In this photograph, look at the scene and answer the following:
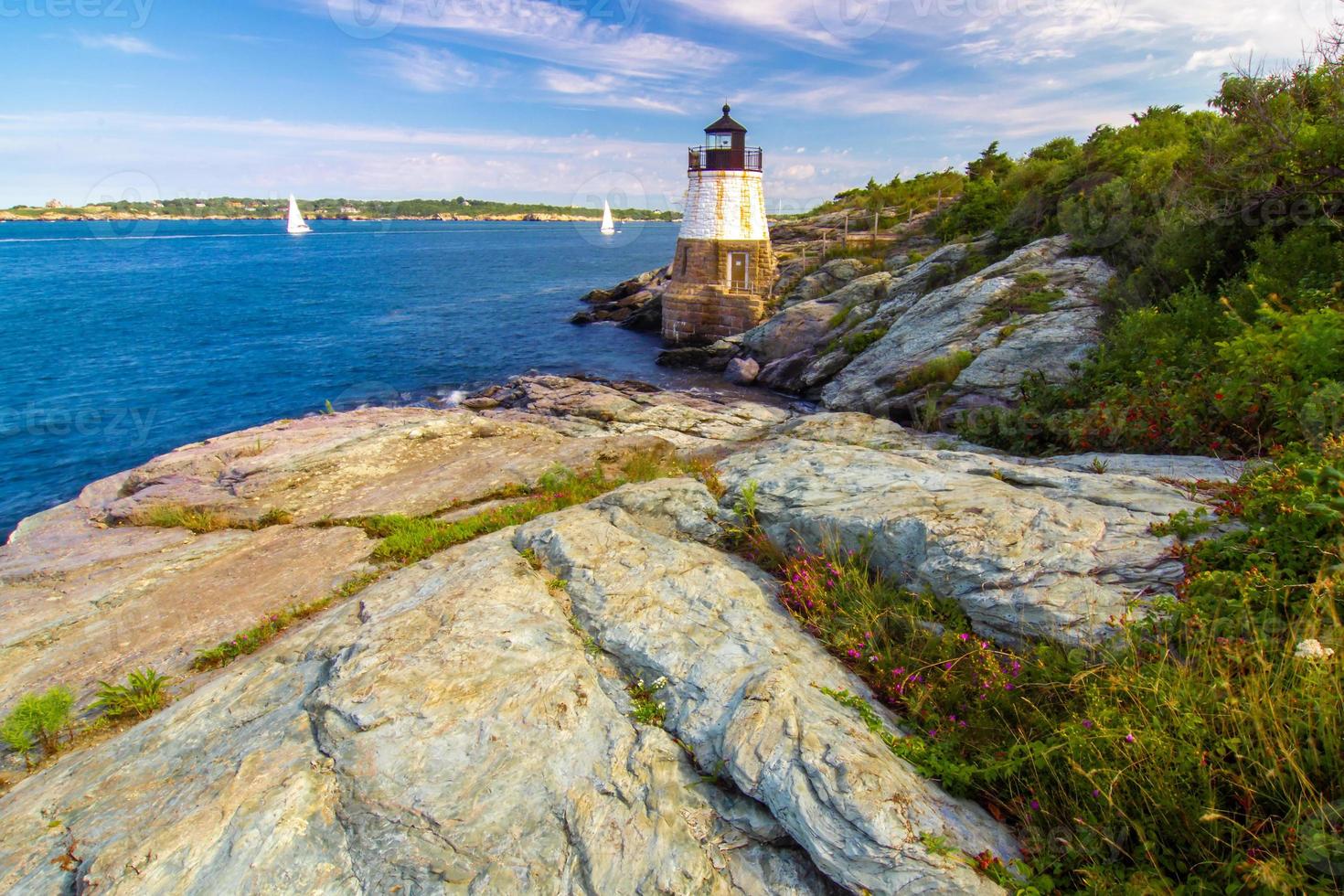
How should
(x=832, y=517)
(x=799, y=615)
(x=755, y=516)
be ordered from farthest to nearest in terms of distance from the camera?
(x=755, y=516), (x=832, y=517), (x=799, y=615)

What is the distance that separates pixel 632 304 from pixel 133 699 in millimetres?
52834

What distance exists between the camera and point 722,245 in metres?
43.0

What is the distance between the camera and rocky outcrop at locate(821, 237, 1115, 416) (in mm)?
17109

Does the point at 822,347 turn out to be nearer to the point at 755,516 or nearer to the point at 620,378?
the point at 620,378

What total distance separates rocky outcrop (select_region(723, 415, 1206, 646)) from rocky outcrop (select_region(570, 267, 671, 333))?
139 ft

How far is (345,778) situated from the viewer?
14.8 ft

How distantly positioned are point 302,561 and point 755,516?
741 cm

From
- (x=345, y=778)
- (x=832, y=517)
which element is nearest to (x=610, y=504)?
(x=832, y=517)

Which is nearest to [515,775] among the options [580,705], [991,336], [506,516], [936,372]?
[580,705]

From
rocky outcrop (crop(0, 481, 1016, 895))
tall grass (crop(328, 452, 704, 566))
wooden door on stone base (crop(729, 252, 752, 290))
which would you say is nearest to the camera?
rocky outcrop (crop(0, 481, 1016, 895))

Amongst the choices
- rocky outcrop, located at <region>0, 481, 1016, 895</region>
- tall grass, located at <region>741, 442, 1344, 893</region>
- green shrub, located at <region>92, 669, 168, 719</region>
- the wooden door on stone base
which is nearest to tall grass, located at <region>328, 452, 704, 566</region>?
green shrub, located at <region>92, 669, 168, 719</region>

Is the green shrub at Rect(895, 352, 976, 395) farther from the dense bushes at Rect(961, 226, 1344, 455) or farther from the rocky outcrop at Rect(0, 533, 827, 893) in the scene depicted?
the rocky outcrop at Rect(0, 533, 827, 893)

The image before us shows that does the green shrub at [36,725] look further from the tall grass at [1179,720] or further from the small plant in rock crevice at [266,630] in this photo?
the tall grass at [1179,720]

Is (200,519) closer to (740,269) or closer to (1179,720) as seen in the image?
(1179,720)
